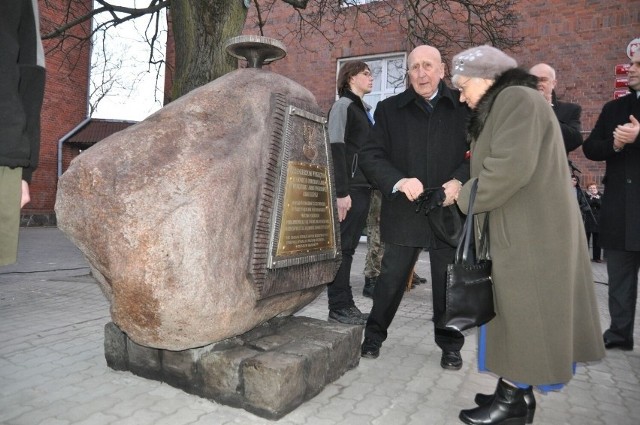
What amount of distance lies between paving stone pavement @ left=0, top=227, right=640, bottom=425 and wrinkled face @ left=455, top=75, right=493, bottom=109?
5.26ft

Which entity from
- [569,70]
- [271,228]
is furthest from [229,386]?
[569,70]

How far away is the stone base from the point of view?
243 cm

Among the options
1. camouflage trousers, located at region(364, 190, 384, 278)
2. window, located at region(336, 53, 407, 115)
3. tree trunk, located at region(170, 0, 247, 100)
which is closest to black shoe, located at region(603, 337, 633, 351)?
camouflage trousers, located at region(364, 190, 384, 278)

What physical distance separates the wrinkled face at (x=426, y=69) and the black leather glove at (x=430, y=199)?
70 cm

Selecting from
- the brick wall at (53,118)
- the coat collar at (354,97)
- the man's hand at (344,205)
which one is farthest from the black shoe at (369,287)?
the brick wall at (53,118)

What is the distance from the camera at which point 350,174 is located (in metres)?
4.22

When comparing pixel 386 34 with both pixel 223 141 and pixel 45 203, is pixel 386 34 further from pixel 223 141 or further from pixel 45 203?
pixel 45 203

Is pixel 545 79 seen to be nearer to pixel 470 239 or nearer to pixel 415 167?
pixel 415 167

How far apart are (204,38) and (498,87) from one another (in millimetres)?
4324

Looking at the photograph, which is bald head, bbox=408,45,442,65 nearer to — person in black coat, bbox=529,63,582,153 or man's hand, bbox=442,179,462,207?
person in black coat, bbox=529,63,582,153

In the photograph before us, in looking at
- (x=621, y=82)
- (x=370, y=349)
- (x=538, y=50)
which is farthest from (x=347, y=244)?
(x=538, y=50)

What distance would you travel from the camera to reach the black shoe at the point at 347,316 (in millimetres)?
4129

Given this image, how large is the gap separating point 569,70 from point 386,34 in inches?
163

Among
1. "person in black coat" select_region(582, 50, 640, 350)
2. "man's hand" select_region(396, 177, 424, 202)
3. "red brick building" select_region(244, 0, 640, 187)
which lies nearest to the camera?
Result: "man's hand" select_region(396, 177, 424, 202)
